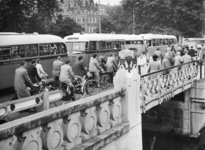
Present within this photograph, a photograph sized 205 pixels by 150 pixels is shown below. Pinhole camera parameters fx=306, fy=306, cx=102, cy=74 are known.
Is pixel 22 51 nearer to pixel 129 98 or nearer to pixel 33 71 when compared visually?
pixel 33 71

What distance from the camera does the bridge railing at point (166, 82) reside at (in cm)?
1006

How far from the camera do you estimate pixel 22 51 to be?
15.8 meters

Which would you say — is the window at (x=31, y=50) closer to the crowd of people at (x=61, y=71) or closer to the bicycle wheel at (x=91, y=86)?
the crowd of people at (x=61, y=71)

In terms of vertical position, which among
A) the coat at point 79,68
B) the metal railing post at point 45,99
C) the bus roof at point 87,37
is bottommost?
the metal railing post at point 45,99

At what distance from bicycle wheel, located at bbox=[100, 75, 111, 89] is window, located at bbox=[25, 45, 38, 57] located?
440cm

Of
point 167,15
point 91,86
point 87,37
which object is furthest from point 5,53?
point 167,15

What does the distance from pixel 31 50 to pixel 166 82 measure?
25.5 feet

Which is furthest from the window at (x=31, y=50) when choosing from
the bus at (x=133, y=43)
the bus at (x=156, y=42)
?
the bus at (x=156, y=42)

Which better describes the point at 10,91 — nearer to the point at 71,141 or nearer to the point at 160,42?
the point at 71,141

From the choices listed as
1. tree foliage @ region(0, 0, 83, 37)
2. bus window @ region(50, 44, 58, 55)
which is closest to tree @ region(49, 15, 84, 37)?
tree foliage @ region(0, 0, 83, 37)

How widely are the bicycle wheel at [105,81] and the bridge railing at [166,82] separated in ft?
10.1

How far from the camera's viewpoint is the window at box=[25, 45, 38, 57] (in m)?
16.1

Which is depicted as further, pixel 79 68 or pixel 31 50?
pixel 31 50

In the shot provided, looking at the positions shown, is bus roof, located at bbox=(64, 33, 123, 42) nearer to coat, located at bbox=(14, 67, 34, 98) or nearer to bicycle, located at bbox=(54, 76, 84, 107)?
bicycle, located at bbox=(54, 76, 84, 107)
